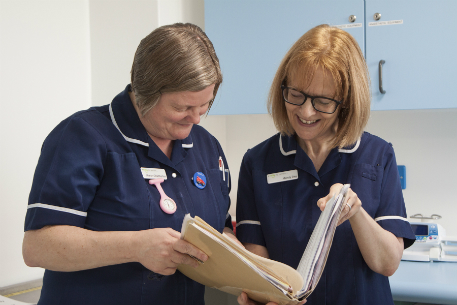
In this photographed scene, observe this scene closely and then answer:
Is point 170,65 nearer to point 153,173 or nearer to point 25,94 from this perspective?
point 153,173

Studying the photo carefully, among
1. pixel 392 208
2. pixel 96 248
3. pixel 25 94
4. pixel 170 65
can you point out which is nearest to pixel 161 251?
pixel 96 248

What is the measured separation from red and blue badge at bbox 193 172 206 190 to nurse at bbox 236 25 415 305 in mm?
169

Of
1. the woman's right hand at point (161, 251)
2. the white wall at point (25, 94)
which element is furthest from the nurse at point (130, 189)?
the white wall at point (25, 94)

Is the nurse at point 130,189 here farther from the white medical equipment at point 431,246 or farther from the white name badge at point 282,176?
the white medical equipment at point 431,246

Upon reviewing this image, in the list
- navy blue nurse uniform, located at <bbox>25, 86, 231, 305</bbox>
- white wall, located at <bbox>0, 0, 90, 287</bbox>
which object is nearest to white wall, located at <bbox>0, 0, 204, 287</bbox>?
white wall, located at <bbox>0, 0, 90, 287</bbox>

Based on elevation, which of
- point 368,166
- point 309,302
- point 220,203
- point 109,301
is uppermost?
point 368,166

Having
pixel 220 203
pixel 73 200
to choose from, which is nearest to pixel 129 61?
pixel 220 203

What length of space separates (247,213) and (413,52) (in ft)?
3.82

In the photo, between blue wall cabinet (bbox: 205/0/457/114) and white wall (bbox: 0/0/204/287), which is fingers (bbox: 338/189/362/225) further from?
white wall (bbox: 0/0/204/287)

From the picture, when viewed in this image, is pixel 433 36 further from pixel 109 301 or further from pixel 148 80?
pixel 109 301

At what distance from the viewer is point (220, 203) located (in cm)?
133

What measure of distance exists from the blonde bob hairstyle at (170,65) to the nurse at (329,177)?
11.7 inches

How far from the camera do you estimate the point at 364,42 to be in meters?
2.01

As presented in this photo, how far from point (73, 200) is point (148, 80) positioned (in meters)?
0.34
